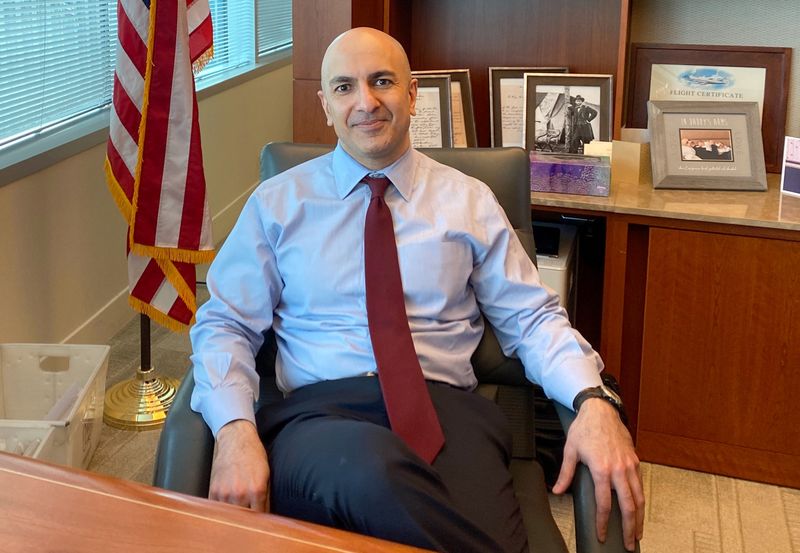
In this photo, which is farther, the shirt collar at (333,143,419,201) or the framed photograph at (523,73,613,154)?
the framed photograph at (523,73,613,154)

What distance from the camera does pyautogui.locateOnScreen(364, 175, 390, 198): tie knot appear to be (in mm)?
1729

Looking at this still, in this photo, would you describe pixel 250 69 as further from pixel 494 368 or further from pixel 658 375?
pixel 494 368

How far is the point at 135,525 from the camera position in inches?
38.3

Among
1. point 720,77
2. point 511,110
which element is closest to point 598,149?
point 511,110

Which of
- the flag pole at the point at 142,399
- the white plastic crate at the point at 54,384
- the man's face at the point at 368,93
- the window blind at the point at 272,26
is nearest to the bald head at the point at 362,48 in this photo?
the man's face at the point at 368,93

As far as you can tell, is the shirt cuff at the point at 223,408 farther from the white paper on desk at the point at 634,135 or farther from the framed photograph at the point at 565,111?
the white paper on desk at the point at 634,135

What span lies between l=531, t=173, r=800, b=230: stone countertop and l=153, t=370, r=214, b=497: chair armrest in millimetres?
1242

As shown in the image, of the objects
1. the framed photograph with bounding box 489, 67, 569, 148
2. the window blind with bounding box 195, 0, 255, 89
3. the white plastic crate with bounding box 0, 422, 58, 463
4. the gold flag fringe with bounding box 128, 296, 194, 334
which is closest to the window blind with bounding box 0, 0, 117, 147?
the gold flag fringe with bounding box 128, 296, 194, 334

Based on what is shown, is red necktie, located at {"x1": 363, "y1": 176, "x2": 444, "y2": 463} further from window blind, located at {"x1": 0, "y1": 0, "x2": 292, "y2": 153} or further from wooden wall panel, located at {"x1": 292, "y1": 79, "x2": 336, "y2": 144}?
window blind, located at {"x1": 0, "y1": 0, "x2": 292, "y2": 153}

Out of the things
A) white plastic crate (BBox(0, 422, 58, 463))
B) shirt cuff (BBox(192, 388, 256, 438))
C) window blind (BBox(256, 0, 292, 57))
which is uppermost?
window blind (BBox(256, 0, 292, 57))

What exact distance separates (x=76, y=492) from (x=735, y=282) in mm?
1748

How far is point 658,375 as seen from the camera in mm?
2428

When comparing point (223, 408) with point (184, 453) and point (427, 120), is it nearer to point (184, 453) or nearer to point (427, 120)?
point (184, 453)

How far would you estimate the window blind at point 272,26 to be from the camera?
4.81 meters
